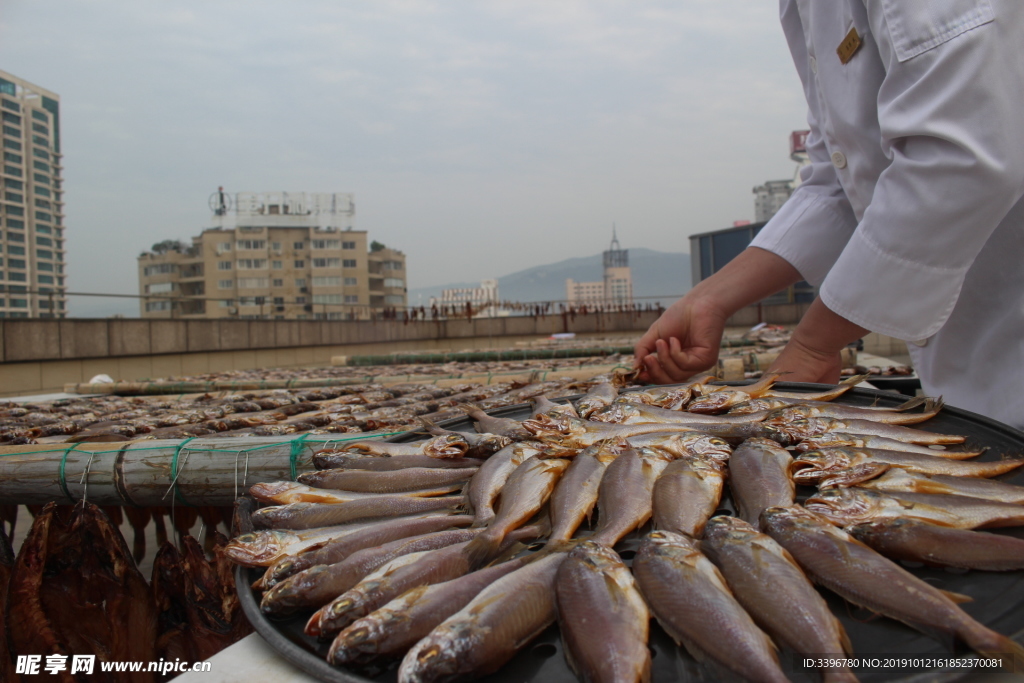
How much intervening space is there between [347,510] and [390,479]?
229mm

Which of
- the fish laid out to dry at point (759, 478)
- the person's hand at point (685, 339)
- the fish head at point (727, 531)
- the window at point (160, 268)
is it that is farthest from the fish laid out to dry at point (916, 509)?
the window at point (160, 268)

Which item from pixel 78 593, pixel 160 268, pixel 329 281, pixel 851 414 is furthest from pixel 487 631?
pixel 160 268

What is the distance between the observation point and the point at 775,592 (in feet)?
3.35

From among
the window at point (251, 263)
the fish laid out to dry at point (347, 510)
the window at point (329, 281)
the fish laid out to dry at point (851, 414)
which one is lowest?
the fish laid out to dry at point (347, 510)

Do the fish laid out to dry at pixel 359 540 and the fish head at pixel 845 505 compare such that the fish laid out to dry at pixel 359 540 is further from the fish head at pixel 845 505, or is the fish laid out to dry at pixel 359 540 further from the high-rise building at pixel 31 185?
the high-rise building at pixel 31 185

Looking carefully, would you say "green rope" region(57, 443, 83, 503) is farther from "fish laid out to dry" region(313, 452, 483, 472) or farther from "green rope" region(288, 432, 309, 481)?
"fish laid out to dry" region(313, 452, 483, 472)

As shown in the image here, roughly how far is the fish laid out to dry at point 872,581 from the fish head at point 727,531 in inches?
2.7

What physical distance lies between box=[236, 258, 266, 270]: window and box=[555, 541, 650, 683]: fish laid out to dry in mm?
77975

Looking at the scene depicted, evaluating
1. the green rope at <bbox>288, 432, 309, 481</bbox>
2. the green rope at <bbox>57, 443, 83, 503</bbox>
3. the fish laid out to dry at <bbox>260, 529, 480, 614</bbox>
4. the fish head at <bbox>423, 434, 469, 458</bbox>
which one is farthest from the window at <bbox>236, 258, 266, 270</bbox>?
the fish laid out to dry at <bbox>260, 529, 480, 614</bbox>

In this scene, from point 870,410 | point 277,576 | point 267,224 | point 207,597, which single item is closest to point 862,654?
point 277,576

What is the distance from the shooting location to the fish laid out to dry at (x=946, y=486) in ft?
Answer: 4.25

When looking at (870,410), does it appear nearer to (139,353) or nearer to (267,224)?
(139,353)

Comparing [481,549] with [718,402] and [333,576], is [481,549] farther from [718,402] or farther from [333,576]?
[718,402]

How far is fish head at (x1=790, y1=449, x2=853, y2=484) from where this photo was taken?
1518 millimetres
